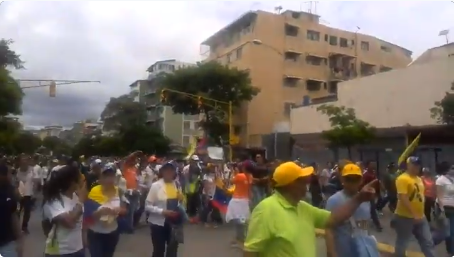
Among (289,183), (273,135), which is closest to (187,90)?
(273,135)

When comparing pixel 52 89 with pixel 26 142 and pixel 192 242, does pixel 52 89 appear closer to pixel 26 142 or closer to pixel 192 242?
pixel 192 242

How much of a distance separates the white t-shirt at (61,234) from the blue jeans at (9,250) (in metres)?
0.26

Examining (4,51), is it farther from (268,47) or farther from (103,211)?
(268,47)

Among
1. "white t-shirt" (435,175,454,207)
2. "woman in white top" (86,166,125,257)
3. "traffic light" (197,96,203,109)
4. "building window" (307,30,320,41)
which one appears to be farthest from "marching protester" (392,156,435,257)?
"building window" (307,30,320,41)

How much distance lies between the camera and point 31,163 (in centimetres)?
1130

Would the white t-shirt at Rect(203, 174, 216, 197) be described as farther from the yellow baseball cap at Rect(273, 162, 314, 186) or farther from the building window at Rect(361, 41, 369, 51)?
the building window at Rect(361, 41, 369, 51)

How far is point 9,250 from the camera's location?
4398 mm

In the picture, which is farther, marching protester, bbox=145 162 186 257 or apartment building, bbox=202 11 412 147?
apartment building, bbox=202 11 412 147

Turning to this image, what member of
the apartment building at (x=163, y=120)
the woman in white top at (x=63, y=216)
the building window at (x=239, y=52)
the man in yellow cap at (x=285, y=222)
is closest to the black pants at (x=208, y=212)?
the apartment building at (x=163, y=120)

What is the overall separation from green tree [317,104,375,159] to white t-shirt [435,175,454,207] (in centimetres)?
650

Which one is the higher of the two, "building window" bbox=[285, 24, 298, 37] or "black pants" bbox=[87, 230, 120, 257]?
"building window" bbox=[285, 24, 298, 37]

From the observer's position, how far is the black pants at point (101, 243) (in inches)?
208

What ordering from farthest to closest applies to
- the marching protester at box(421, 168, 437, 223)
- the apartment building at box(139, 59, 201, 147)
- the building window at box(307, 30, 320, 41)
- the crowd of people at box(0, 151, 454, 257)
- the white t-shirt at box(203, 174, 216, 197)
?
the building window at box(307, 30, 320, 41), the apartment building at box(139, 59, 201, 147), the white t-shirt at box(203, 174, 216, 197), the marching protester at box(421, 168, 437, 223), the crowd of people at box(0, 151, 454, 257)

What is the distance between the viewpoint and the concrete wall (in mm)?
17678
